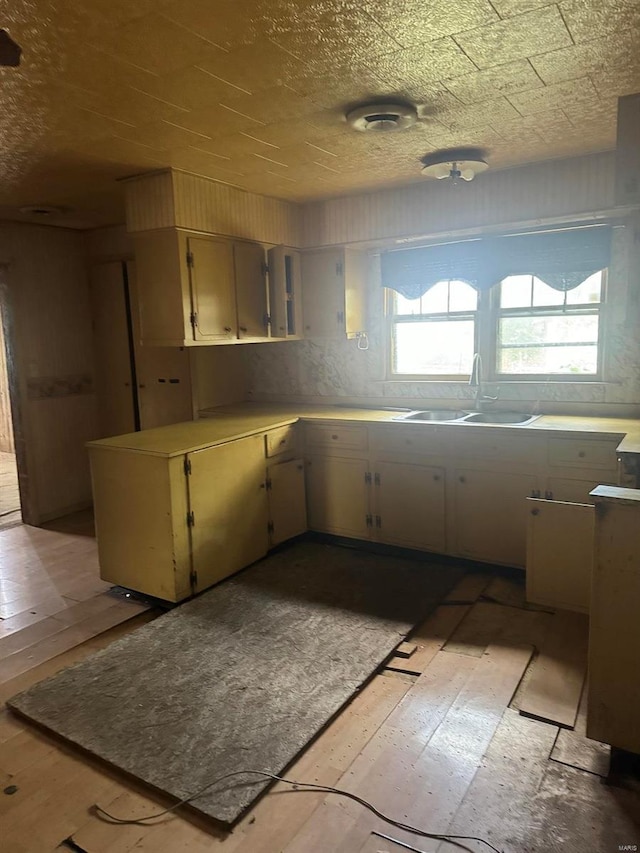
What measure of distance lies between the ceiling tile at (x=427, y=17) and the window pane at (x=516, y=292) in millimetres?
2126

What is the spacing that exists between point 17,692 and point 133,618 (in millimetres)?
703

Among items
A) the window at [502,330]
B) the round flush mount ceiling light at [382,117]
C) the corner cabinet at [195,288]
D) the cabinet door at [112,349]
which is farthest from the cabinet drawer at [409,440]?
the cabinet door at [112,349]

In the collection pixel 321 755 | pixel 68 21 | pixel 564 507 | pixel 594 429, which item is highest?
pixel 68 21

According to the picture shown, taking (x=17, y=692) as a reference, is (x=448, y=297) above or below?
above

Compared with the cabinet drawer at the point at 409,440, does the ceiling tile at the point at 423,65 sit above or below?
above

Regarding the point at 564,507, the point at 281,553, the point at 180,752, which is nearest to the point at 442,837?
the point at 180,752

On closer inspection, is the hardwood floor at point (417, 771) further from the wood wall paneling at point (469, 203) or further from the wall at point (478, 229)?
the wood wall paneling at point (469, 203)

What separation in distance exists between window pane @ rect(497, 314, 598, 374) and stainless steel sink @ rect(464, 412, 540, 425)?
1.06 feet

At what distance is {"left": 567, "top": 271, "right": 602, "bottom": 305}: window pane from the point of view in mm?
3500

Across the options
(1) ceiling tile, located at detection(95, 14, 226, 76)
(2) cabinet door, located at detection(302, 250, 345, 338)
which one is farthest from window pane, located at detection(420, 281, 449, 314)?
(1) ceiling tile, located at detection(95, 14, 226, 76)

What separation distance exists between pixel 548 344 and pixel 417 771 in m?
2.69

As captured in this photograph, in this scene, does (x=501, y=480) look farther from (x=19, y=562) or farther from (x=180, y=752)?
(x=19, y=562)

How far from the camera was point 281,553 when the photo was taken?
382 centimetres

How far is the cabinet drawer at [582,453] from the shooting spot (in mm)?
2971
